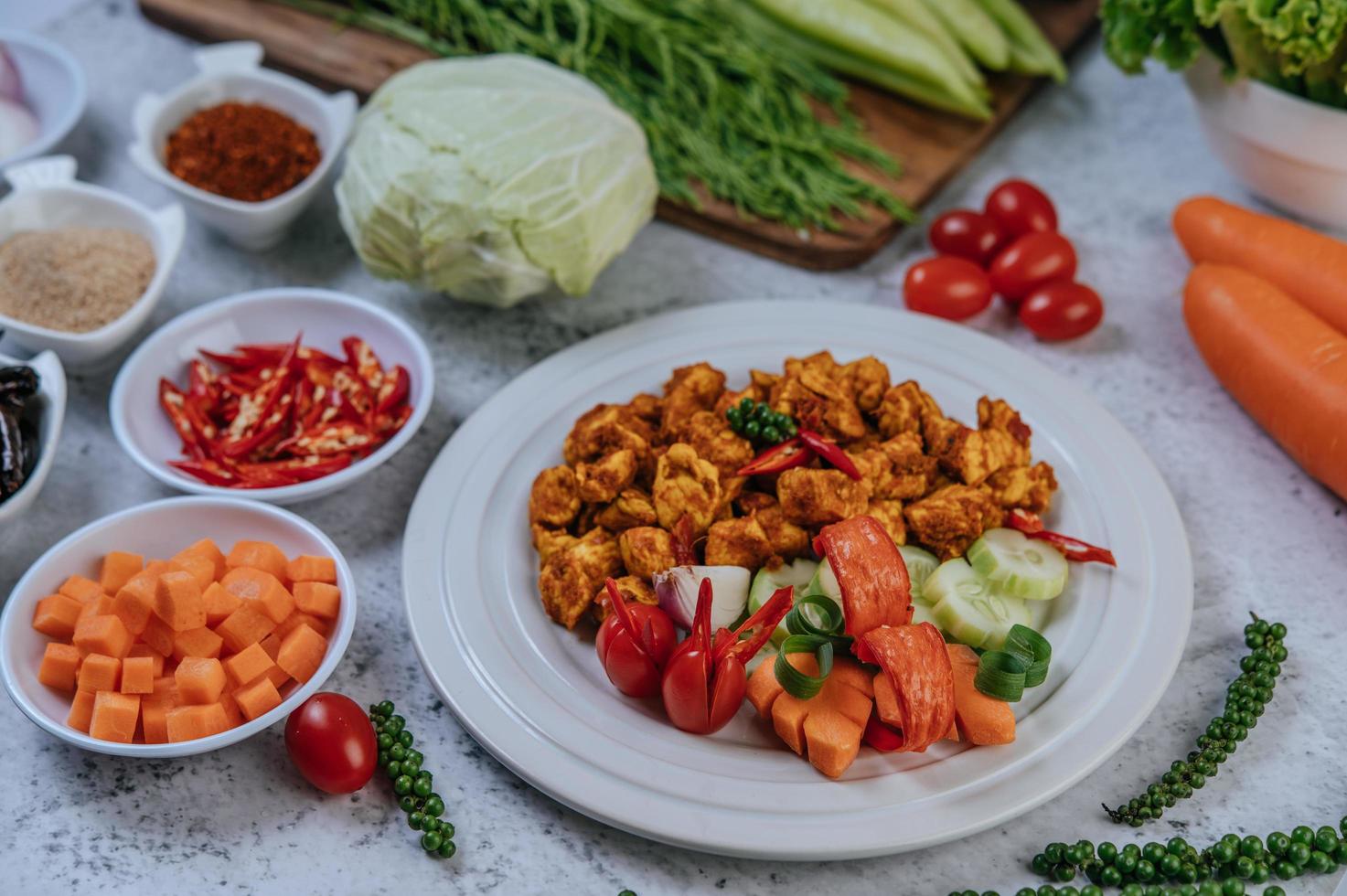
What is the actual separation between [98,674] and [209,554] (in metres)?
0.31

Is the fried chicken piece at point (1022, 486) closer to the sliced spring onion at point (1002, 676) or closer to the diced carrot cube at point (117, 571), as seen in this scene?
the sliced spring onion at point (1002, 676)

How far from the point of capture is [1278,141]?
3.20 metres

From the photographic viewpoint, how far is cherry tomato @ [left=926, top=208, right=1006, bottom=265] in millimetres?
3303

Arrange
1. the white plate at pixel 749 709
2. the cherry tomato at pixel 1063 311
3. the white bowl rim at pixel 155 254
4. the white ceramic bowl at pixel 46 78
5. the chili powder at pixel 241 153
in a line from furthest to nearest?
the white ceramic bowl at pixel 46 78 < the chili powder at pixel 241 153 < the cherry tomato at pixel 1063 311 < the white bowl rim at pixel 155 254 < the white plate at pixel 749 709

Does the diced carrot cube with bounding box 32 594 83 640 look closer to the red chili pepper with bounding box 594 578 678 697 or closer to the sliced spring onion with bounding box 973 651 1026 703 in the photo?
the red chili pepper with bounding box 594 578 678 697

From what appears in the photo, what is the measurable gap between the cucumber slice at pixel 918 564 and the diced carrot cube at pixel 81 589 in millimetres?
1583

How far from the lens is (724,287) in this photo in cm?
331

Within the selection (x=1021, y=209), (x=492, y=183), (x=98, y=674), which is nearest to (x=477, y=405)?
(x=492, y=183)

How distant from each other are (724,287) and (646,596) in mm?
1276

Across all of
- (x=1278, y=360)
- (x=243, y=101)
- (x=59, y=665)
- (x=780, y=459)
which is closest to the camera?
(x=59, y=665)

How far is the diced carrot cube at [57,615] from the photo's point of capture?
2184mm

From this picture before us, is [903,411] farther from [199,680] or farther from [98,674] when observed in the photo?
[98,674]

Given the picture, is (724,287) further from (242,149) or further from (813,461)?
(242,149)

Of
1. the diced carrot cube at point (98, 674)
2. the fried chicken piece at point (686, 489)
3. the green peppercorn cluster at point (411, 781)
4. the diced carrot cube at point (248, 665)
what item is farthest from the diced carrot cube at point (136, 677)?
the fried chicken piece at point (686, 489)
